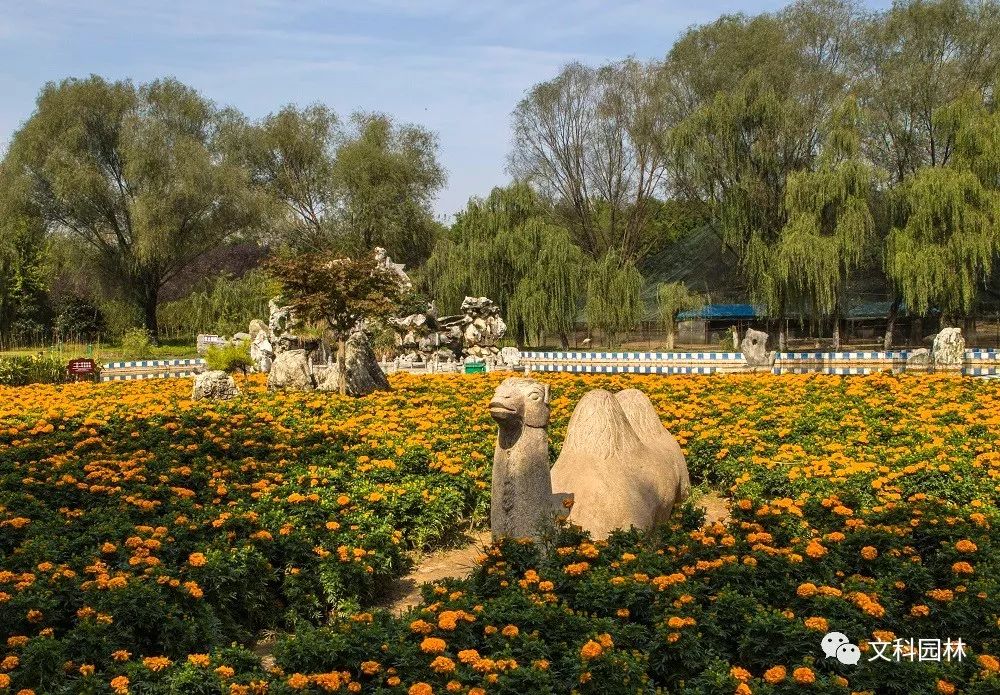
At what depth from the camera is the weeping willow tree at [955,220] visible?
24.2 m

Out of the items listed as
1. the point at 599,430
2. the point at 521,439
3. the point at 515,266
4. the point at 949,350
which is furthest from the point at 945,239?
the point at 521,439

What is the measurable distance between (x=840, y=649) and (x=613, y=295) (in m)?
27.4

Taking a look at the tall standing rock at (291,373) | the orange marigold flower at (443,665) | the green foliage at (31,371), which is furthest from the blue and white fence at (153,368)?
the orange marigold flower at (443,665)

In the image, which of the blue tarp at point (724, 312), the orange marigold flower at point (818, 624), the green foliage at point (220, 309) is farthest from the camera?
the blue tarp at point (724, 312)

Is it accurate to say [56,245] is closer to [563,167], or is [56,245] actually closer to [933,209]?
[563,167]

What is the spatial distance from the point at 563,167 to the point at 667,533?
35.5 metres

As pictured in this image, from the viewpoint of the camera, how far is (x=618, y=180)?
131 ft

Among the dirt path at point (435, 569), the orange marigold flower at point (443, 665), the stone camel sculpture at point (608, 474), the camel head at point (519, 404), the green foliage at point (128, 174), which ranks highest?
the green foliage at point (128, 174)

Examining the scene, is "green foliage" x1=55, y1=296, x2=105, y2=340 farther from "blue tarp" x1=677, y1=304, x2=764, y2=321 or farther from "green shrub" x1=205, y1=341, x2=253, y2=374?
"blue tarp" x1=677, y1=304, x2=764, y2=321

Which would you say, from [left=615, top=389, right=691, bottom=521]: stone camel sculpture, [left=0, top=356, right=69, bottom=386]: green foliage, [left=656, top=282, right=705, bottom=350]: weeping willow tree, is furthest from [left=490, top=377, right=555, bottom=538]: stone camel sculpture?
[left=656, top=282, right=705, bottom=350]: weeping willow tree

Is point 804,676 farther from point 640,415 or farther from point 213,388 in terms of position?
point 213,388

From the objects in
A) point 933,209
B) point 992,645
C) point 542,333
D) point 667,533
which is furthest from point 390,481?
point 542,333

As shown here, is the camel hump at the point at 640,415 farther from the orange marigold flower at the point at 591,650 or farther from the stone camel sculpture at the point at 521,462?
the orange marigold flower at the point at 591,650

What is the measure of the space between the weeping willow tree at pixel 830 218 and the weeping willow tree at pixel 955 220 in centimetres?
119
